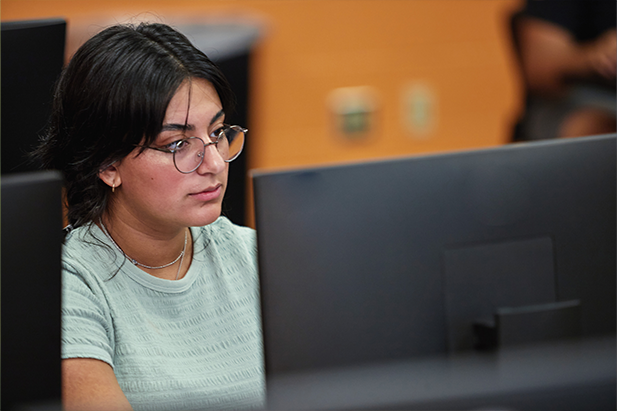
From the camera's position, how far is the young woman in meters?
0.99

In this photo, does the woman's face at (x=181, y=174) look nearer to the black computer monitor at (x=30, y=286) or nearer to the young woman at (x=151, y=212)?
the young woman at (x=151, y=212)

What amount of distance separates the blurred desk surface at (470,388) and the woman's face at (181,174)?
518 mm

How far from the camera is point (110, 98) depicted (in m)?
1.02

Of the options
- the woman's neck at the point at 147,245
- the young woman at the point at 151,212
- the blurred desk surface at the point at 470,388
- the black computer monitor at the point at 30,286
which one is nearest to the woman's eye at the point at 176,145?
the young woman at the point at 151,212

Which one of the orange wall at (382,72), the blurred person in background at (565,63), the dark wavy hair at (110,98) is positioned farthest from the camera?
the orange wall at (382,72)

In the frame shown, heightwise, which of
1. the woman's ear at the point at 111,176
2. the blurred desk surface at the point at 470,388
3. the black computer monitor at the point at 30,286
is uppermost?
the woman's ear at the point at 111,176

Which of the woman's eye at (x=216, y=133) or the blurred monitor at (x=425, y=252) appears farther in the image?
the woman's eye at (x=216, y=133)

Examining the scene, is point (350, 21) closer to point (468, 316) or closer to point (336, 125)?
point (336, 125)

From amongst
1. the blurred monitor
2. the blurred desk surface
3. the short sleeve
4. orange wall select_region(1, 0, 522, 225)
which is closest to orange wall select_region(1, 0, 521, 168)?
orange wall select_region(1, 0, 522, 225)

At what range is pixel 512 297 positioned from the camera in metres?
0.79

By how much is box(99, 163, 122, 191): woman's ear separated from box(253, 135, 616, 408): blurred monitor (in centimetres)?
42

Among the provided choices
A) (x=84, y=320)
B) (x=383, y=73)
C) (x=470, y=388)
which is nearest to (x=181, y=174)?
(x=84, y=320)

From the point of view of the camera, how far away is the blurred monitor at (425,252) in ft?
2.42

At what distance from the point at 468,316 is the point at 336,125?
2.66 m
